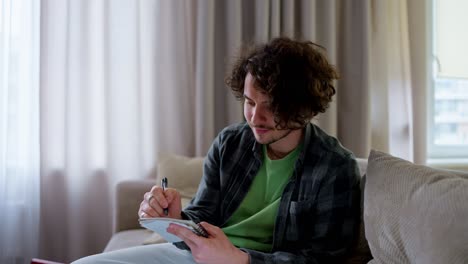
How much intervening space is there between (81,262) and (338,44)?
1.64 metres

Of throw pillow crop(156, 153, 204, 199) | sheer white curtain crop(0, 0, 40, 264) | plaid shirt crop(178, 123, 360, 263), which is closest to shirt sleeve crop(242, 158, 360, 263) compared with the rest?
plaid shirt crop(178, 123, 360, 263)

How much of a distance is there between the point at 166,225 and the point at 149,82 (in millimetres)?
1356

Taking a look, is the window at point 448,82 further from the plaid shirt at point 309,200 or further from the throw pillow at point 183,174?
the plaid shirt at point 309,200

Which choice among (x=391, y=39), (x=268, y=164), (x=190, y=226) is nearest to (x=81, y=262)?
(x=190, y=226)

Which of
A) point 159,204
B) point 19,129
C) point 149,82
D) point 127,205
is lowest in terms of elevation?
point 127,205

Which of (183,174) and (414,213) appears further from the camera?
(183,174)

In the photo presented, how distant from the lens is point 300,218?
1307 millimetres

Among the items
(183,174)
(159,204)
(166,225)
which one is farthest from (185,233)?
(183,174)

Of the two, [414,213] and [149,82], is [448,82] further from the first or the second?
[414,213]

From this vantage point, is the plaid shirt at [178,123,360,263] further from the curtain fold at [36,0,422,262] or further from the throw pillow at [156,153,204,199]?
the curtain fold at [36,0,422,262]

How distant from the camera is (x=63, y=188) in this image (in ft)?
7.77

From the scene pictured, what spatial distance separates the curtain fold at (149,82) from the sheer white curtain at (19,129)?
6 centimetres

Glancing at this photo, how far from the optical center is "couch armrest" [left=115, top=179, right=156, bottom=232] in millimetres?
2098

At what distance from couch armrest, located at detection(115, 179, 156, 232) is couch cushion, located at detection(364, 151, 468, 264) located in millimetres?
1095
